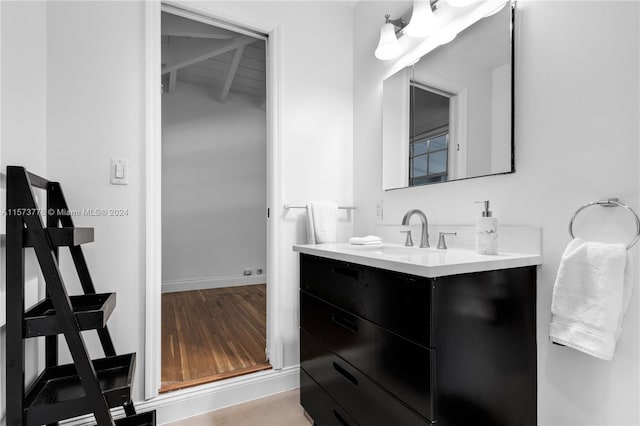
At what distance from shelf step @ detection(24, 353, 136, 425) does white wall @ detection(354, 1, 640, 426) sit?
4.89ft

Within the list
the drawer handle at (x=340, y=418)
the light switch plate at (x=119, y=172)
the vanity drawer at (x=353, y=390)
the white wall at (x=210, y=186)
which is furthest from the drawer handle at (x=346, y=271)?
the white wall at (x=210, y=186)

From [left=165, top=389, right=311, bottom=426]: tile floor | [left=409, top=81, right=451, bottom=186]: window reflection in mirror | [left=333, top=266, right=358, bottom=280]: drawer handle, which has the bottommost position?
[left=165, top=389, right=311, bottom=426]: tile floor

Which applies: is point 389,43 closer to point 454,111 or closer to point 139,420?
point 454,111

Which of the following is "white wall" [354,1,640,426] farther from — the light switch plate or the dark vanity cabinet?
the light switch plate

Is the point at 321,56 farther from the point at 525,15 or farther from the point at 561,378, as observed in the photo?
the point at 561,378

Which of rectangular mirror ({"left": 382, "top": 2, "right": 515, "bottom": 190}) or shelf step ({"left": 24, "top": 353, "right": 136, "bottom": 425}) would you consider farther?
rectangular mirror ({"left": 382, "top": 2, "right": 515, "bottom": 190})

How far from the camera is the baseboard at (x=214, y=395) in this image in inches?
61.6

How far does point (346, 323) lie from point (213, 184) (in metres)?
3.18

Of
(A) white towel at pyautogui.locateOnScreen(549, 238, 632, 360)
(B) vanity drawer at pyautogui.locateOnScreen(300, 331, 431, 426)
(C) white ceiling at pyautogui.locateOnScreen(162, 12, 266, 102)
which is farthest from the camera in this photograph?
(C) white ceiling at pyautogui.locateOnScreen(162, 12, 266, 102)

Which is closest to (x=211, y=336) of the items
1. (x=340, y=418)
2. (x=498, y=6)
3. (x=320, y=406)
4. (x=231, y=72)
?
(x=320, y=406)

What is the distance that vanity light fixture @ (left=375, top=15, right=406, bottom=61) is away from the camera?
1726mm

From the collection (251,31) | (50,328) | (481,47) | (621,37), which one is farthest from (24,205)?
(621,37)

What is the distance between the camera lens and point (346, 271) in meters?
1.27

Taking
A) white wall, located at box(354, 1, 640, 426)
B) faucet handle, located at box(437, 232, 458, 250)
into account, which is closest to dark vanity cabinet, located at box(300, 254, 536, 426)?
white wall, located at box(354, 1, 640, 426)
